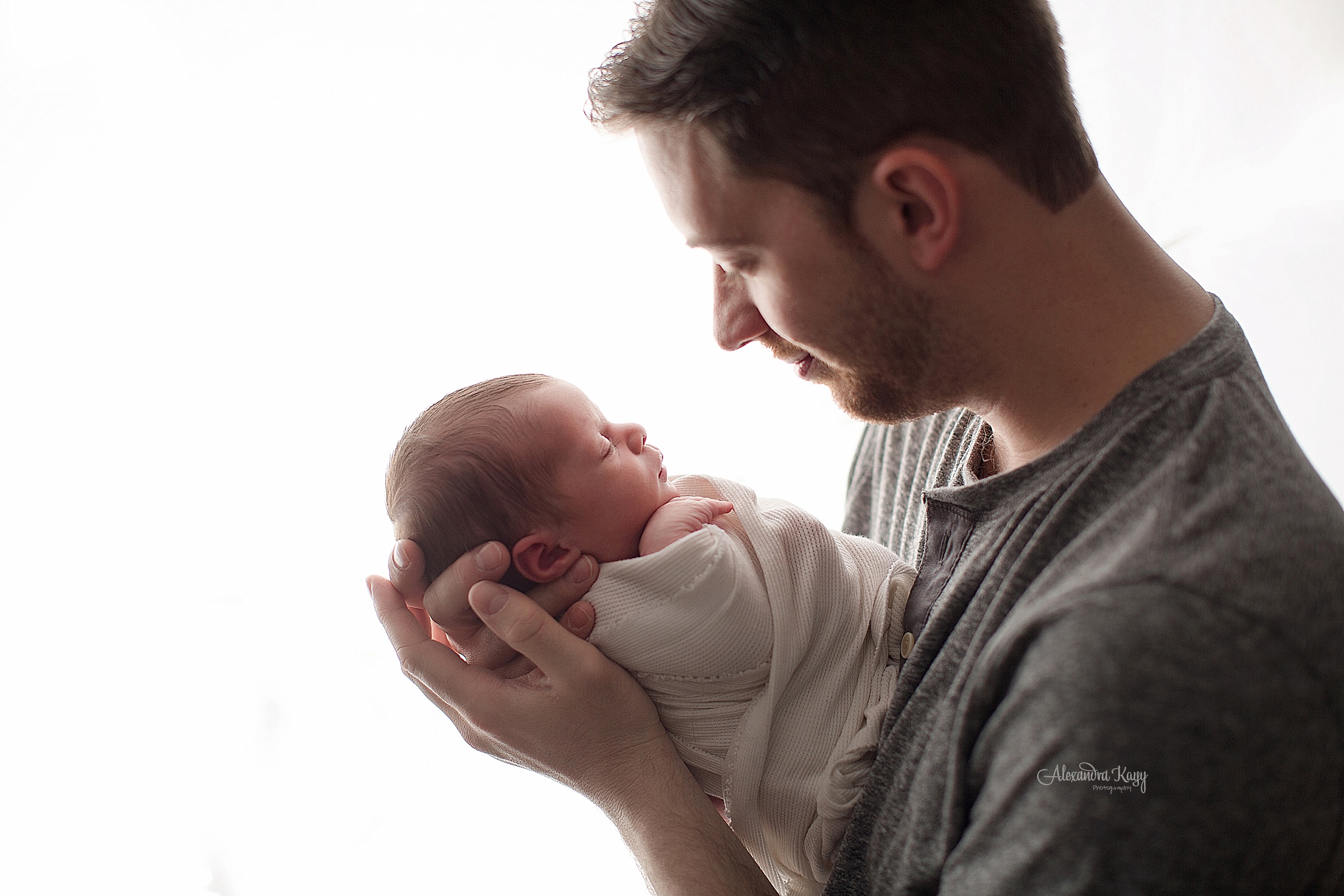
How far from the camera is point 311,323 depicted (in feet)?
6.40

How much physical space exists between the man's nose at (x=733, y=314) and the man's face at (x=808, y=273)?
41mm

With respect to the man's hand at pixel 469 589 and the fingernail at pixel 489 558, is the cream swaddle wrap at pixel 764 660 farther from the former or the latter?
the fingernail at pixel 489 558

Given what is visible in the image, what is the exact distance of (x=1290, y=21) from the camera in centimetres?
194

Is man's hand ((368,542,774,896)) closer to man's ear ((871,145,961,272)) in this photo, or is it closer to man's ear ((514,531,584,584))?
man's ear ((514,531,584,584))

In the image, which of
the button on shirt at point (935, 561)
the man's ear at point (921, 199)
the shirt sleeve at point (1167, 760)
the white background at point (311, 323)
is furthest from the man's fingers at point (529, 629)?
the white background at point (311, 323)

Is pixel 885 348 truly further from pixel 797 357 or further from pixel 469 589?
pixel 469 589

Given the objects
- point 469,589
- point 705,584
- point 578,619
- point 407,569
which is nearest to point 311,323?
point 407,569

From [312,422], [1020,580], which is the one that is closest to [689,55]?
[1020,580]

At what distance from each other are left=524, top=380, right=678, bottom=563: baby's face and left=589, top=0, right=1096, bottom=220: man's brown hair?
47 centimetres

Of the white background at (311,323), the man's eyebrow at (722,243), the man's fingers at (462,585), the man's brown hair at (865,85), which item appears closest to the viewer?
the man's brown hair at (865,85)

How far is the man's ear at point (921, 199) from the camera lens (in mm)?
985

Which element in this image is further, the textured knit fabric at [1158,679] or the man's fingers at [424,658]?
the man's fingers at [424,658]

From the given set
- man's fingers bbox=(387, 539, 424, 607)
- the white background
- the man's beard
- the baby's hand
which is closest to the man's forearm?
the baby's hand

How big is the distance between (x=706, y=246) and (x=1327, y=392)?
1.49 metres
